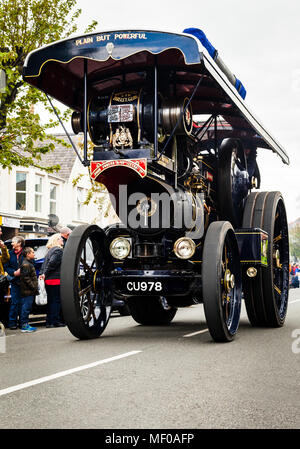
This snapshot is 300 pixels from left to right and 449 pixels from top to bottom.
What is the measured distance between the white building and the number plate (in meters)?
18.4

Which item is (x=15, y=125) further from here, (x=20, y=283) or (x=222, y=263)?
(x=222, y=263)

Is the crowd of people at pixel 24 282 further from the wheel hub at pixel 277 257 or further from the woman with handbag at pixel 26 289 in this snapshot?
the wheel hub at pixel 277 257

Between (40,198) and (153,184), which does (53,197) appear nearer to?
(40,198)

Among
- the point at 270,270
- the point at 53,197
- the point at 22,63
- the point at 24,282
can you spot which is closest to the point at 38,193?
the point at 53,197

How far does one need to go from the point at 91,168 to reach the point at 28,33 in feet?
28.8

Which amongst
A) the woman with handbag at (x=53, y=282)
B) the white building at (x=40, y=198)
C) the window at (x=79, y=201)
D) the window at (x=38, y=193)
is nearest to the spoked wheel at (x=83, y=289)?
the woman with handbag at (x=53, y=282)

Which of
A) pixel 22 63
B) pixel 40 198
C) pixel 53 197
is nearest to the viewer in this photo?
Result: pixel 22 63

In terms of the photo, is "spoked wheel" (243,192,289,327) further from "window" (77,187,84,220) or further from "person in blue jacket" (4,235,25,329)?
"window" (77,187,84,220)

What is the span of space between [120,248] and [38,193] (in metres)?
24.3

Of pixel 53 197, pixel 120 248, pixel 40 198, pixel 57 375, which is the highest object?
pixel 53 197

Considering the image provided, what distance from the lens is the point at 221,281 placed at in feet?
25.4

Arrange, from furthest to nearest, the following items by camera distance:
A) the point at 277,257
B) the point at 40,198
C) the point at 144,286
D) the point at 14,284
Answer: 1. the point at 40,198
2. the point at 14,284
3. the point at 277,257
4. the point at 144,286

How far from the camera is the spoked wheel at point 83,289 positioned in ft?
24.8

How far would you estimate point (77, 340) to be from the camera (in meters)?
8.15
